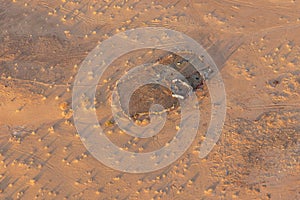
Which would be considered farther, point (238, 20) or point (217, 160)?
point (238, 20)

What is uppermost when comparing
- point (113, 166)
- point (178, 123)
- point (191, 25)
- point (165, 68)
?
point (191, 25)

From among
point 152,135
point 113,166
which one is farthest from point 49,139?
point 152,135

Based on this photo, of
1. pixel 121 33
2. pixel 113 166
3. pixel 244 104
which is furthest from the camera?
pixel 121 33

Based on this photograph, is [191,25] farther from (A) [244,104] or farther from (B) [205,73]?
(A) [244,104]

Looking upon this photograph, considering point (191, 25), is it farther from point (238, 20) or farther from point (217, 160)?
point (217, 160)

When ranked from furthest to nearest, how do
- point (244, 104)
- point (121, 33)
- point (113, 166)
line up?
point (121, 33), point (244, 104), point (113, 166)

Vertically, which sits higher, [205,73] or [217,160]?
[205,73]

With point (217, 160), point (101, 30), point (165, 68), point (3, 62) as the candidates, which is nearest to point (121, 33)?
point (101, 30)
